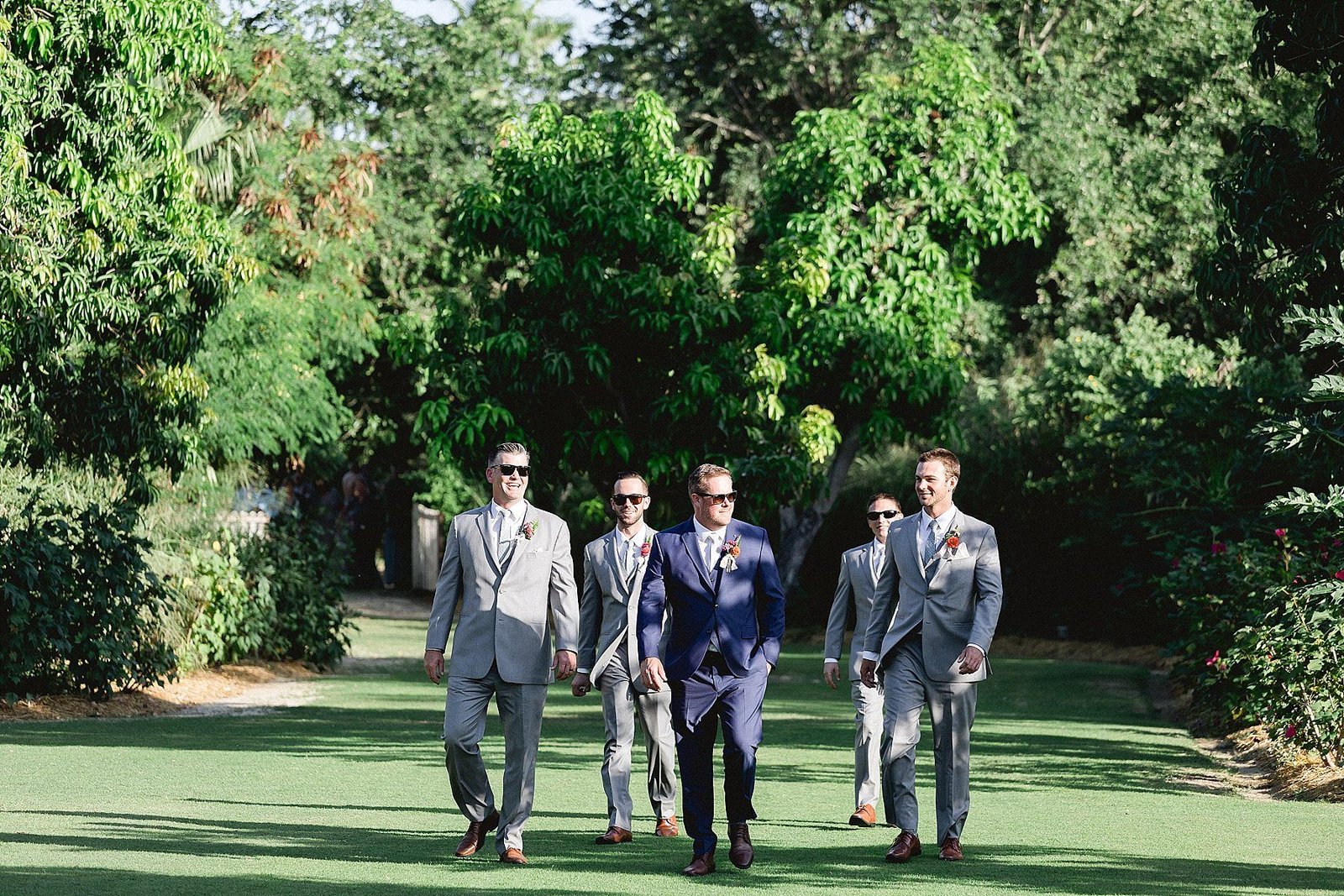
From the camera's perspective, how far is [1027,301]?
105ft

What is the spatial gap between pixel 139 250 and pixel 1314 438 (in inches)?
435

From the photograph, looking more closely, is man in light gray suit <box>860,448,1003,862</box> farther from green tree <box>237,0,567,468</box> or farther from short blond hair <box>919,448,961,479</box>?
green tree <box>237,0,567,468</box>

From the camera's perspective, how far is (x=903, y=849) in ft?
27.0

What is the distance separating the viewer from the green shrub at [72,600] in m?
15.5

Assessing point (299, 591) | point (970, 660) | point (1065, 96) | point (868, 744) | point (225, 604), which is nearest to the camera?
point (970, 660)

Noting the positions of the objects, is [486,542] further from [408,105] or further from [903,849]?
[408,105]

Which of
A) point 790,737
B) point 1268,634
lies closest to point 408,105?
point 790,737

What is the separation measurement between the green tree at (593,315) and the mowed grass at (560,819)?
368 cm

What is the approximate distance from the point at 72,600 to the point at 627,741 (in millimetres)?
8706

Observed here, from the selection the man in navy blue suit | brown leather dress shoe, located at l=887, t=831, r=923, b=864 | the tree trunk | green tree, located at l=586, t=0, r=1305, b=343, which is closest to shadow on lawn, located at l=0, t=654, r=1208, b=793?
brown leather dress shoe, located at l=887, t=831, r=923, b=864

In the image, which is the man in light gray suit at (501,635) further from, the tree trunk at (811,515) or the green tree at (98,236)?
the tree trunk at (811,515)

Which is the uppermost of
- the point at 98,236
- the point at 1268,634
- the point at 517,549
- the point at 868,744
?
the point at 98,236

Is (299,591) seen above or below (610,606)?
below

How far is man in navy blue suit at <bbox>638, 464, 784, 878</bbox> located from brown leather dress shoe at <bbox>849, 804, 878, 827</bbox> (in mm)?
1702
